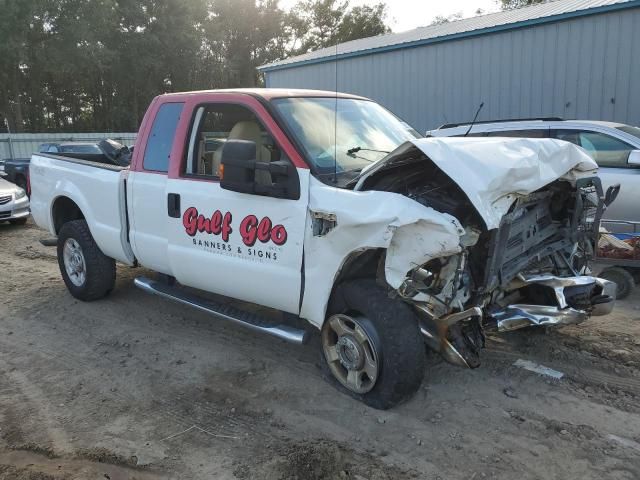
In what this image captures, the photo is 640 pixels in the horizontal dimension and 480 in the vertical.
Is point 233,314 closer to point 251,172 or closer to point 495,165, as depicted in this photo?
point 251,172

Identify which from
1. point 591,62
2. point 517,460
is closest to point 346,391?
point 517,460

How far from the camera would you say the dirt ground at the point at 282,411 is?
10.0ft

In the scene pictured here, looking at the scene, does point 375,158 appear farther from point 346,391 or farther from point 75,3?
point 75,3

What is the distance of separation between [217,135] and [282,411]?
2368 mm

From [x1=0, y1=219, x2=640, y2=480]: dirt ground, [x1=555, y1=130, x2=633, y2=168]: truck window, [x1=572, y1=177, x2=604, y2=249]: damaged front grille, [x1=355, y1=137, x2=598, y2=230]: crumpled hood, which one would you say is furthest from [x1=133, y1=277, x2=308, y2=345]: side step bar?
→ [x1=555, y1=130, x2=633, y2=168]: truck window

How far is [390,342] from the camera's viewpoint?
3359mm

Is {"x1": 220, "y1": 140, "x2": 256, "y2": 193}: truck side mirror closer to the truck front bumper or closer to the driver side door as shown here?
the driver side door

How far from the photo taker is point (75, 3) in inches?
1185

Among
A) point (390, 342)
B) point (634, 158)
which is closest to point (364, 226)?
point (390, 342)

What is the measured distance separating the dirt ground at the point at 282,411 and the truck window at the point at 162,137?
1215 mm

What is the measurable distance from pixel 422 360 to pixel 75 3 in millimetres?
32887

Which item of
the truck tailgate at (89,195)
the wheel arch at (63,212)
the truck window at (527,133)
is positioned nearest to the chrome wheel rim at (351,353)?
the truck tailgate at (89,195)

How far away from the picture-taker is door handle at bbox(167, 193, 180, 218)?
14.7ft

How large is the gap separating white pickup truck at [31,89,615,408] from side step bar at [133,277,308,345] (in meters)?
0.02
